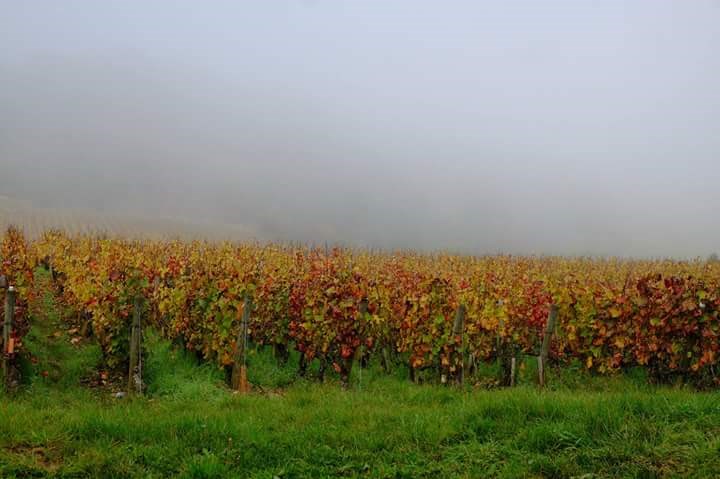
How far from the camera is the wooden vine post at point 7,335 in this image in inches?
321

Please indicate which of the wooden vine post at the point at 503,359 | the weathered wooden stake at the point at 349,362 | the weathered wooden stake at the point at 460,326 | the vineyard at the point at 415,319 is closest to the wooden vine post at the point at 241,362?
the vineyard at the point at 415,319

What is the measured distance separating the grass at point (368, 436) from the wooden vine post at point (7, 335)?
0.55 m

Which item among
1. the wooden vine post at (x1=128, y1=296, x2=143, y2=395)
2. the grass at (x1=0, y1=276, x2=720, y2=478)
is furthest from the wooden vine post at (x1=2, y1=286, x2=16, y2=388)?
the wooden vine post at (x1=128, y1=296, x2=143, y2=395)

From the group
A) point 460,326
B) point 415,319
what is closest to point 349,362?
point 415,319

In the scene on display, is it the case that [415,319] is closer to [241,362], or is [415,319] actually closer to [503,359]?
[503,359]

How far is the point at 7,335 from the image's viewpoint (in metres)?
8.23

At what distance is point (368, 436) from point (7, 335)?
19.4 ft

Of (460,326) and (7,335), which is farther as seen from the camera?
(460,326)

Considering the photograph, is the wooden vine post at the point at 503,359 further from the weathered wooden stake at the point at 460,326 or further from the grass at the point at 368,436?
the grass at the point at 368,436

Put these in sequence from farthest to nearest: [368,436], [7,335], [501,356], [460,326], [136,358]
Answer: [501,356] → [460,326] → [136,358] → [7,335] → [368,436]

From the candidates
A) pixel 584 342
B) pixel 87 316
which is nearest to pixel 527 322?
pixel 584 342

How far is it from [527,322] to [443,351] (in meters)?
1.91

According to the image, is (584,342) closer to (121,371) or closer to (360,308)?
(360,308)

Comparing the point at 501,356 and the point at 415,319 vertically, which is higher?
the point at 415,319
